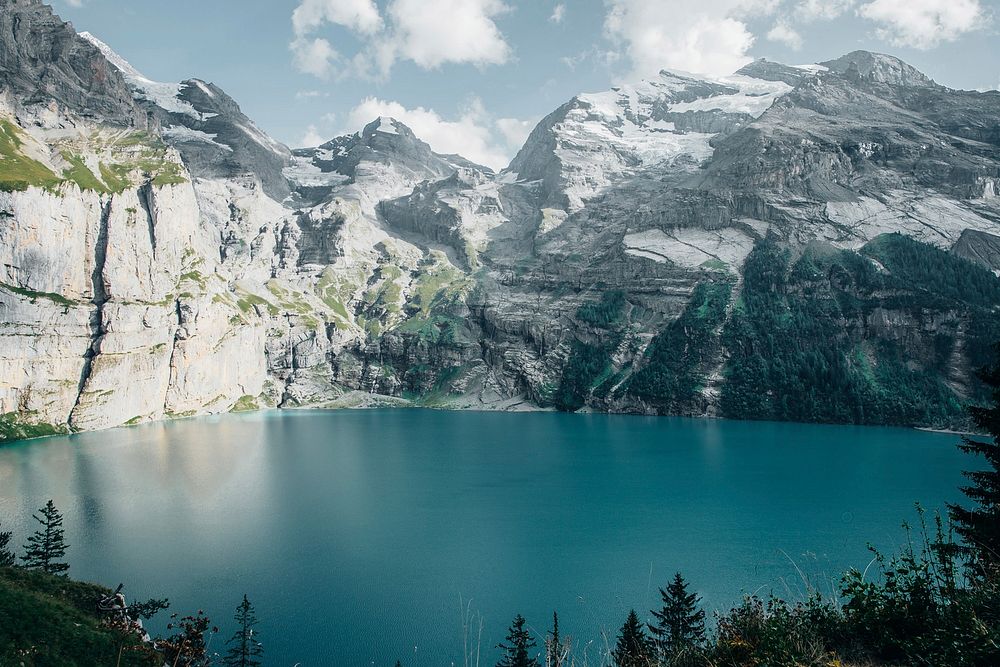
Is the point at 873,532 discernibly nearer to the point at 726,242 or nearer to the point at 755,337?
the point at 755,337

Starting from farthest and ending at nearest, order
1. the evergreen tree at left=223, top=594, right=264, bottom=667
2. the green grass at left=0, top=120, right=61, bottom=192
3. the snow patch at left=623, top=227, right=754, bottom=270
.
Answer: the snow patch at left=623, top=227, right=754, bottom=270 → the green grass at left=0, top=120, right=61, bottom=192 → the evergreen tree at left=223, top=594, right=264, bottom=667

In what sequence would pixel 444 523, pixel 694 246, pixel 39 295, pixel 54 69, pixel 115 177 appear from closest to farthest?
pixel 444 523
pixel 39 295
pixel 115 177
pixel 54 69
pixel 694 246

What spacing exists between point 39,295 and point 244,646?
12039 centimetres

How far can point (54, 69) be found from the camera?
160250 mm

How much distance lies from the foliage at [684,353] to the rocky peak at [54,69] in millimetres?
181669

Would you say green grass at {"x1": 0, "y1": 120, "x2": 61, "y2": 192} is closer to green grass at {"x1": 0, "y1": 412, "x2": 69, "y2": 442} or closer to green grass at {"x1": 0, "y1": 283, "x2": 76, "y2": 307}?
green grass at {"x1": 0, "y1": 283, "x2": 76, "y2": 307}

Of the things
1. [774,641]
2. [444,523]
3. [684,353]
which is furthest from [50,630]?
[684,353]

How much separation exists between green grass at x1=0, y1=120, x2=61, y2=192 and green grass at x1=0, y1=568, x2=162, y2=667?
5100 inches

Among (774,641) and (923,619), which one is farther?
(923,619)

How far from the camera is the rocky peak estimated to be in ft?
492

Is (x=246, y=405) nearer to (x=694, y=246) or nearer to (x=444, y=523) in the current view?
(x=444, y=523)

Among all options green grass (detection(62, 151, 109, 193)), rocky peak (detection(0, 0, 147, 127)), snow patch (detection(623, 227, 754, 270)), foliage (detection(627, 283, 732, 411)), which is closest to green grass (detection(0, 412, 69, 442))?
green grass (detection(62, 151, 109, 193))

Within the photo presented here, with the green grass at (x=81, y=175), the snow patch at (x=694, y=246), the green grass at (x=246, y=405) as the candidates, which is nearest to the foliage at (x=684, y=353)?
the snow patch at (x=694, y=246)

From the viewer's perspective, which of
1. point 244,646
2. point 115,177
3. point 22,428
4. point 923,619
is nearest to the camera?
point 923,619
